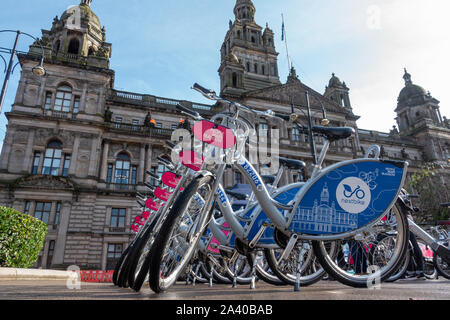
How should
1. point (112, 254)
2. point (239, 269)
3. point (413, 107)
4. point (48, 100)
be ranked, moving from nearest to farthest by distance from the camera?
1. point (239, 269)
2. point (112, 254)
3. point (48, 100)
4. point (413, 107)

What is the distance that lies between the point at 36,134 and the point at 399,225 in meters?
23.6

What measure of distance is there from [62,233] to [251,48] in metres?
30.0

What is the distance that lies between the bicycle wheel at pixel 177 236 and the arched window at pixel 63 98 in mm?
22310

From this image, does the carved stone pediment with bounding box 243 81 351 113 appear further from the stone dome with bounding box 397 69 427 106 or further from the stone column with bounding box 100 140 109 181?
the stone dome with bounding box 397 69 427 106

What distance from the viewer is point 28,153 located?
786 inches

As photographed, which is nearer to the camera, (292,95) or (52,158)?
(52,158)

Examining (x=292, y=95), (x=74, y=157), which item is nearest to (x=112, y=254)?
(x=74, y=157)

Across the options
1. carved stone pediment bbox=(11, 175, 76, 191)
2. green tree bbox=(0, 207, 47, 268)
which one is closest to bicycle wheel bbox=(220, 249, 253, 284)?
green tree bbox=(0, 207, 47, 268)

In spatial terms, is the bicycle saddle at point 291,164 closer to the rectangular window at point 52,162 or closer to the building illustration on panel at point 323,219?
the building illustration on panel at point 323,219

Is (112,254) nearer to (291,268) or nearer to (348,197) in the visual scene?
(291,268)

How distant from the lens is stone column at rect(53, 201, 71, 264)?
17972 millimetres

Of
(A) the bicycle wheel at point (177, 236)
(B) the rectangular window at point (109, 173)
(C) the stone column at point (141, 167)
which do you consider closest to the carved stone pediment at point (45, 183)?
(B) the rectangular window at point (109, 173)

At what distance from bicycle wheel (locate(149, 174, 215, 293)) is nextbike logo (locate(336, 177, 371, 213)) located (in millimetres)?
1725

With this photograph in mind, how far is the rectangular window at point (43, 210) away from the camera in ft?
61.8
